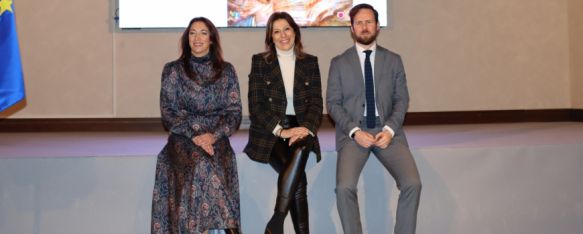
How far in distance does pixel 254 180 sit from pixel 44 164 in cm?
113

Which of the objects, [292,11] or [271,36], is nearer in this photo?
[271,36]

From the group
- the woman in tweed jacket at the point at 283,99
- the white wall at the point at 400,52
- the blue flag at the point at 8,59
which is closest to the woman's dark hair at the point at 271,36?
the woman in tweed jacket at the point at 283,99

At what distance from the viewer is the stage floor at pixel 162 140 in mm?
3809

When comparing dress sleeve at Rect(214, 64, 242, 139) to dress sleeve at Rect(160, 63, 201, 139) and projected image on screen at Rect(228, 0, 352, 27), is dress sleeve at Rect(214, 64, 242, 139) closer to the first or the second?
dress sleeve at Rect(160, 63, 201, 139)

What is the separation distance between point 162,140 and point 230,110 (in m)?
1.72

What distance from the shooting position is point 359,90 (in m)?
3.31

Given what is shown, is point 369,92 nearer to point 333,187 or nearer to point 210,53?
point 333,187

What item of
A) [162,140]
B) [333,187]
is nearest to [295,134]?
[333,187]

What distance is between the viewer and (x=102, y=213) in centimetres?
347

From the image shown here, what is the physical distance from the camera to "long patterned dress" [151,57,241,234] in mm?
3010

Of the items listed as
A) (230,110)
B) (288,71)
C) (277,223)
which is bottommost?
(277,223)

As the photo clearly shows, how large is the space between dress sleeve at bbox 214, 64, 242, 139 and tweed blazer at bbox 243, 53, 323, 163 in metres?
0.11

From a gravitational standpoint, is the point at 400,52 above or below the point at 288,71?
above

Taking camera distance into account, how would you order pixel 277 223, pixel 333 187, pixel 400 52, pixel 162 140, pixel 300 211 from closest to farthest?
pixel 277 223, pixel 300 211, pixel 333 187, pixel 162 140, pixel 400 52
